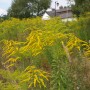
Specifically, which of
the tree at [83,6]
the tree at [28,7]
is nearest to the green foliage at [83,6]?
the tree at [83,6]

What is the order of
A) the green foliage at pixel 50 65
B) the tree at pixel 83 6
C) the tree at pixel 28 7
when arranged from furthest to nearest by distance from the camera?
the tree at pixel 28 7, the tree at pixel 83 6, the green foliage at pixel 50 65

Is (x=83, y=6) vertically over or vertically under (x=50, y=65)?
over

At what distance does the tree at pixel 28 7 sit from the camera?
123 feet

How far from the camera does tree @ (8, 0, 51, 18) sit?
→ 1481 inches

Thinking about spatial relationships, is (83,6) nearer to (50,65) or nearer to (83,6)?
(83,6)

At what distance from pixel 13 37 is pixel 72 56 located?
13.0 feet

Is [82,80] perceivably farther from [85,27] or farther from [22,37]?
[85,27]

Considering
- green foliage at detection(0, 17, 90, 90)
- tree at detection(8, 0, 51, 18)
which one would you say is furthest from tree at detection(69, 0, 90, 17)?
tree at detection(8, 0, 51, 18)

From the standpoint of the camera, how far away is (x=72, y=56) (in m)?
3.66

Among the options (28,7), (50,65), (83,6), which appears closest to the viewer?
(50,65)

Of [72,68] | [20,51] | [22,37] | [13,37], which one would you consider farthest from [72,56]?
[13,37]

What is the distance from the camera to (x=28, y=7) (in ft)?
128

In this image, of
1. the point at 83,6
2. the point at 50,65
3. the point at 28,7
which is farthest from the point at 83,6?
the point at 28,7

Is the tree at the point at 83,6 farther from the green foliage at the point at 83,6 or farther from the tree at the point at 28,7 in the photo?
the tree at the point at 28,7
